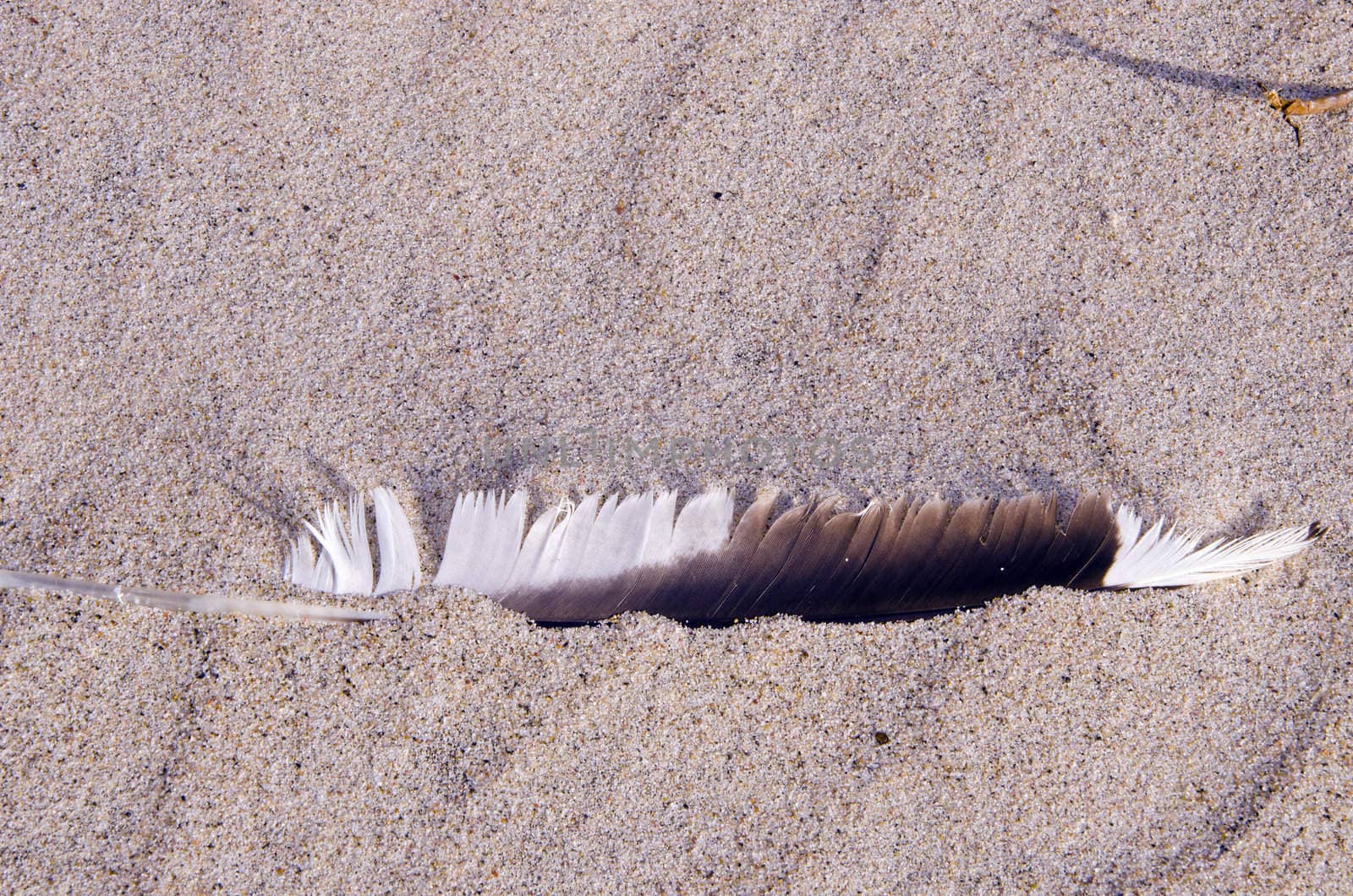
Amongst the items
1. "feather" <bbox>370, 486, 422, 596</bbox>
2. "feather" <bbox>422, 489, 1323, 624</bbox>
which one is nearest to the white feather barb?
"feather" <bbox>422, 489, 1323, 624</bbox>

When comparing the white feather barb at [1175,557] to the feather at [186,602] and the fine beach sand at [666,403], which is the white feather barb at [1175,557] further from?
the feather at [186,602]

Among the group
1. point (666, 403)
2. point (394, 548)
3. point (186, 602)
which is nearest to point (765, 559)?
point (666, 403)

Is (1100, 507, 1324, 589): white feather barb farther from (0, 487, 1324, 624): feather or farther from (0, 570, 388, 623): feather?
(0, 570, 388, 623): feather

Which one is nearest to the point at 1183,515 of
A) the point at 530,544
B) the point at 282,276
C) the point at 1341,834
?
the point at 1341,834

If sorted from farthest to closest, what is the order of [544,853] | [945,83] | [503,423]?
1. [945,83]
2. [503,423]
3. [544,853]

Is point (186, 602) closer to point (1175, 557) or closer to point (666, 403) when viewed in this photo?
point (666, 403)

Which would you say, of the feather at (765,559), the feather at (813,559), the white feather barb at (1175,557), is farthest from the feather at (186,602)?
the white feather barb at (1175,557)

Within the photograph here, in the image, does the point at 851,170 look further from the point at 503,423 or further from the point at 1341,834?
the point at 1341,834
